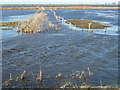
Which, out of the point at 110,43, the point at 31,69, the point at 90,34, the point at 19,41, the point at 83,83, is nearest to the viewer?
the point at 83,83

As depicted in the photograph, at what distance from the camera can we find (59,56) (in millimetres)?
25062

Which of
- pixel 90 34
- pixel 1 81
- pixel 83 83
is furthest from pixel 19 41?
pixel 83 83

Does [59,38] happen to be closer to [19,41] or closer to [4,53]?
[19,41]

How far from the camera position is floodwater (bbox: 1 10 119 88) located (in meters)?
18.2

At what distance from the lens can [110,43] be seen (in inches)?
1221

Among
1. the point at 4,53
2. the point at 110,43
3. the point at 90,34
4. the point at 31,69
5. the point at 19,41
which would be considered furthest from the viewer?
the point at 90,34

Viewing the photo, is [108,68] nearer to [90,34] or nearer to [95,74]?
[95,74]

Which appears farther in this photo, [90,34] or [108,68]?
[90,34]

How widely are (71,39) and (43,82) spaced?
18.2 metres

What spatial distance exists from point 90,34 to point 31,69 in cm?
1978

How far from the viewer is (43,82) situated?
16812 mm

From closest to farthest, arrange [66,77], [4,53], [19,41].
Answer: [66,77], [4,53], [19,41]

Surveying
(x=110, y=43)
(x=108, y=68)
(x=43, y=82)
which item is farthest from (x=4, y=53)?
(x=110, y=43)

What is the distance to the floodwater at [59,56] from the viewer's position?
18.2m
